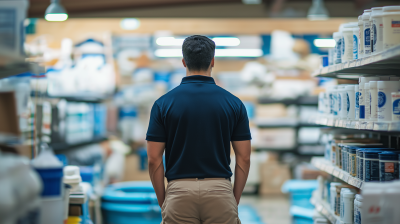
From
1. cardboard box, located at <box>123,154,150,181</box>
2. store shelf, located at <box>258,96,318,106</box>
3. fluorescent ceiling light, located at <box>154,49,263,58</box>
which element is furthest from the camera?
fluorescent ceiling light, located at <box>154,49,263,58</box>

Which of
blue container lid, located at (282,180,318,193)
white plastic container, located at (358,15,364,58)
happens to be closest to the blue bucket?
white plastic container, located at (358,15,364,58)

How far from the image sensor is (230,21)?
8.95 m

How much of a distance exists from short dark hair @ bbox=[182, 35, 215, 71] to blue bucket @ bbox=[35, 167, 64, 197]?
90cm

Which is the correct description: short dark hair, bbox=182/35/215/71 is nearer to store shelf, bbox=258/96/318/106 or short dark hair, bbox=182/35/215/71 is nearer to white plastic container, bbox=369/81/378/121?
white plastic container, bbox=369/81/378/121

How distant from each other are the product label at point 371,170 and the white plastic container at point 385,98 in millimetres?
285

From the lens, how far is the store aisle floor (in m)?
5.71

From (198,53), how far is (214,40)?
6.62 metres

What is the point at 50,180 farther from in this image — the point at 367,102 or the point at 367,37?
the point at 367,37

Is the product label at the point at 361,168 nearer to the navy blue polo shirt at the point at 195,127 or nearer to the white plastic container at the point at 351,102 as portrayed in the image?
the white plastic container at the point at 351,102

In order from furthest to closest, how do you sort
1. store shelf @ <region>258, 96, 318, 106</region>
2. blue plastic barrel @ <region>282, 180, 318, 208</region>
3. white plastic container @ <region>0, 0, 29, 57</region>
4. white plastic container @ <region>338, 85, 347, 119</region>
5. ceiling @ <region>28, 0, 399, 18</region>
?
ceiling @ <region>28, 0, 399, 18</region>, store shelf @ <region>258, 96, 318, 106</region>, blue plastic barrel @ <region>282, 180, 318, 208</region>, white plastic container @ <region>338, 85, 347, 119</region>, white plastic container @ <region>0, 0, 29, 57</region>

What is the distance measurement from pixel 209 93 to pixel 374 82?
3.26 feet

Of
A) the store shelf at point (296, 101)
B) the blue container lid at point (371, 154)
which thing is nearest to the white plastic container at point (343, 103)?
the blue container lid at point (371, 154)

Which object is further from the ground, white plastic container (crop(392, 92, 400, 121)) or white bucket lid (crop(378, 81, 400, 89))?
white bucket lid (crop(378, 81, 400, 89))

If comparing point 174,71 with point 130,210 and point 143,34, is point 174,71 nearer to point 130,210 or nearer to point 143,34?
point 143,34
